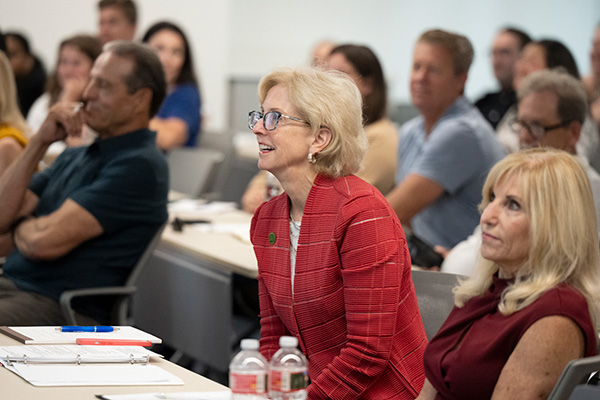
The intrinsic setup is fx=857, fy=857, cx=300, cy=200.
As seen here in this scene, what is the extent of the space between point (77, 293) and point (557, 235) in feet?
5.52

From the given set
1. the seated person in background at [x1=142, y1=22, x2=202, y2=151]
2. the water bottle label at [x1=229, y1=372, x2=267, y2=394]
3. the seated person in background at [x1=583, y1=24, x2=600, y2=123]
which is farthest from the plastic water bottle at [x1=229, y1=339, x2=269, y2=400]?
the seated person in background at [x1=142, y1=22, x2=202, y2=151]

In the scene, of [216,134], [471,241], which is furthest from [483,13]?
[471,241]

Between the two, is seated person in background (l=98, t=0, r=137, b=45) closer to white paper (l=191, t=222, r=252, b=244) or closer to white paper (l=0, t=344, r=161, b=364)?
white paper (l=191, t=222, r=252, b=244)

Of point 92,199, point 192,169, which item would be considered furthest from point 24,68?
point 92,199

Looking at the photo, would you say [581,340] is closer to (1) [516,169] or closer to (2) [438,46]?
(1) [516,169]

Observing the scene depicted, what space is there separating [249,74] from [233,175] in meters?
3.97

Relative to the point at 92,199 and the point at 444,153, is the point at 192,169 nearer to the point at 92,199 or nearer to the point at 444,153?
Answer: the point at 444,153

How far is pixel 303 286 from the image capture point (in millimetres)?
2100

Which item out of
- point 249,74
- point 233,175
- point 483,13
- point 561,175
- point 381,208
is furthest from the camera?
point 249,74

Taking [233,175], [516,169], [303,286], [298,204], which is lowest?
[233,175]

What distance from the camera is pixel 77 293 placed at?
2.87m

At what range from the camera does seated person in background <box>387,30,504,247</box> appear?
3666 millimetres

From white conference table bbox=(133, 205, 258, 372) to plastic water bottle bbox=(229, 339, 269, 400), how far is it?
1.59 m

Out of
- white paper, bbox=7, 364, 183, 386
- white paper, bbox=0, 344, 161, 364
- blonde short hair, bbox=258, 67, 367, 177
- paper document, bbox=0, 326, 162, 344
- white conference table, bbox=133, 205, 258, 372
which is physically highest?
blonde short hair, bbox=258, 67, 367, 177
